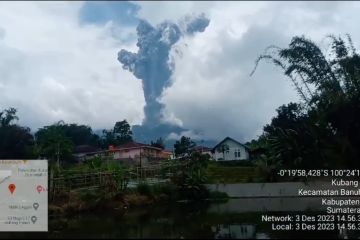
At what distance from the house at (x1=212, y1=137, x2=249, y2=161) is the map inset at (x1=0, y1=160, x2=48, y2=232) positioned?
43893 millimetres

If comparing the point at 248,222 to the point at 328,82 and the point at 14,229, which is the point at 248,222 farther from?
the point at 328,82

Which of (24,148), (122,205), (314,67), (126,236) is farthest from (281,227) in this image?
(24,148)

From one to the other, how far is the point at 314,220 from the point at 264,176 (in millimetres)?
13211

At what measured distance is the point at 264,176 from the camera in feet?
86.0

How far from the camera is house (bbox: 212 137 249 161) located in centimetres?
5381

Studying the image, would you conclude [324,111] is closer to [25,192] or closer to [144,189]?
[144,189]

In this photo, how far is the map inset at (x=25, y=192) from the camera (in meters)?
10.1

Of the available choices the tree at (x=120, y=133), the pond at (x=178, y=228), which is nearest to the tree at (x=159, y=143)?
the tree at (x=120, y=133)

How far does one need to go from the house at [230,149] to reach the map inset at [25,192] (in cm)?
4389

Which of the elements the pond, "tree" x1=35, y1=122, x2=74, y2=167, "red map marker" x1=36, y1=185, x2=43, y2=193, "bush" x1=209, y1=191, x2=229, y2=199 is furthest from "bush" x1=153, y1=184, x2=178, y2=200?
"red map marker" x1=36, y1=185, x2=43, y2=193

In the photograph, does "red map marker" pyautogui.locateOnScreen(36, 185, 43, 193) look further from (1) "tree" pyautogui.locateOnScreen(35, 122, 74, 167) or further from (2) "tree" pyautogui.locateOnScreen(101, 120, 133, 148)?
(2) "tree" pyautogui.locateOnScreen(101, 120, 133, 148)

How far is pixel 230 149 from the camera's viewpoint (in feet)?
179

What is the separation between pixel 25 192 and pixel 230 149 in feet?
149

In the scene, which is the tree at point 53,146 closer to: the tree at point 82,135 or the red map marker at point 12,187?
the red map marker at point 12,187
